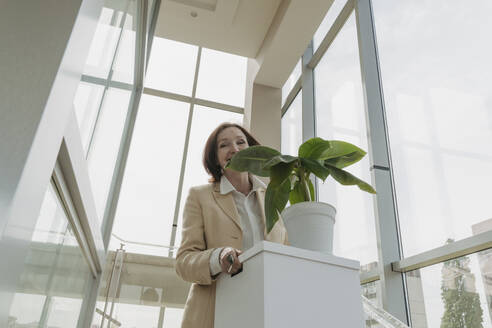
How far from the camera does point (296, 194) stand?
94 cm

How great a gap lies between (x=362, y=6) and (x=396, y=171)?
5.34 ft

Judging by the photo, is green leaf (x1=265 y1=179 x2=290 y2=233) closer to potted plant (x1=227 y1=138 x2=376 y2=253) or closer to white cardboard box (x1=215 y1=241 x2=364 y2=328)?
potted plant (x1=227 y1=138 x2=376 y2=253)

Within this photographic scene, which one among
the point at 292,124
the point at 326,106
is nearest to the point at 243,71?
the point at 292,124

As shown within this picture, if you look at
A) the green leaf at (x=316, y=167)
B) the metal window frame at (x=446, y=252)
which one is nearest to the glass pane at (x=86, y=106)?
the green leaf at (x=316, y=167)

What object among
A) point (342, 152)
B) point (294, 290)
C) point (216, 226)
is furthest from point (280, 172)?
point (216, 226)

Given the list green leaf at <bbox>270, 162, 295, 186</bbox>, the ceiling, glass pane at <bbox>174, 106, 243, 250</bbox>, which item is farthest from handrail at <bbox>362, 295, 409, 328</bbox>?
glass pane at <bbox>174, 106, 243, 250</bbox>

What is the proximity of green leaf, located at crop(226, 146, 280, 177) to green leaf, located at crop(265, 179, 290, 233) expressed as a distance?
5 cm

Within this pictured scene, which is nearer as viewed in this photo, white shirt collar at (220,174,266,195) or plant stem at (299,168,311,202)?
plant stem at (299,168,311,202)

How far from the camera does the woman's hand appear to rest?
31.8 inches

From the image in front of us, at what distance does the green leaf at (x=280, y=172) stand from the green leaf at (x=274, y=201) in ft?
0.08

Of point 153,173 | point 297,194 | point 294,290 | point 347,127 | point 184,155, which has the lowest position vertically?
point 294,290

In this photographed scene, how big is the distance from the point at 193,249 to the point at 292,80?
14.0 ft

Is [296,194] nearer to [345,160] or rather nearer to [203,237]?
[345,160]

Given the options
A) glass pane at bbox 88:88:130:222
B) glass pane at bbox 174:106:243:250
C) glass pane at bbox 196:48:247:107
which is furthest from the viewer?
glass pane at bbox 196:48:247:107
